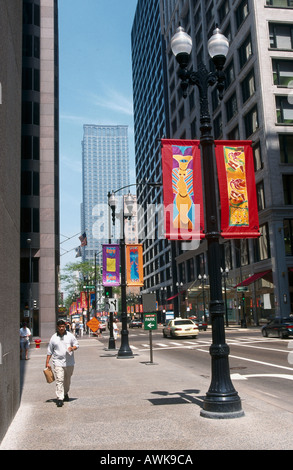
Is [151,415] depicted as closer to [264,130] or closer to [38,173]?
[264,130]

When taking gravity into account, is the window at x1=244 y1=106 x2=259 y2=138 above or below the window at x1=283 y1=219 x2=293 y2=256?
above

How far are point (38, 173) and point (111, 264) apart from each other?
105ft

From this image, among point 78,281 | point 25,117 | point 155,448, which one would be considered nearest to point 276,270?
point 25,117

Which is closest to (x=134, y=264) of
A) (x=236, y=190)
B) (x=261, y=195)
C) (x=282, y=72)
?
(x=236, y=190)

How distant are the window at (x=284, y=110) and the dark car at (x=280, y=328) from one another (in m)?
23.4

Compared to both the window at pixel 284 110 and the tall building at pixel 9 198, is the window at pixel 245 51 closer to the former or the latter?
the window at pixel 284 110

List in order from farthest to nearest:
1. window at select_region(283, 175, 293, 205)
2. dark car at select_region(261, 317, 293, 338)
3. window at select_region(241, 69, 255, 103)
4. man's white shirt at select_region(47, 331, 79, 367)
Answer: window at select_region(241, 69, 255, 103), window at select_region(283, 175, 293, 205), dark car at select_region(261, 317, 293, 338), man's white shirt at select_region(47, 331, 79, 367)

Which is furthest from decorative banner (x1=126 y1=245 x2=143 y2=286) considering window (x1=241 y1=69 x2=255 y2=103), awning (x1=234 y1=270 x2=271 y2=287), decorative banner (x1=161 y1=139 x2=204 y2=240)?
window (x1=241 y1=69 x2=255 y2=103)

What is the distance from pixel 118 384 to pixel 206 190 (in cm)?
686

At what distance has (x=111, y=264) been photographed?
25703 millimetres

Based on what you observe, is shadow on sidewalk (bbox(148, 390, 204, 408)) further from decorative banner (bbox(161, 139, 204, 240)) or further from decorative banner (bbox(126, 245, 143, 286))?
decorative banner (bbox(126, 245, 143, 286))

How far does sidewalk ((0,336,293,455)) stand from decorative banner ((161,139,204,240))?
3554 millimetres

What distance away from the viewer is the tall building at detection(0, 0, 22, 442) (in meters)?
7.82
